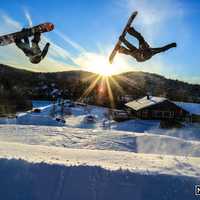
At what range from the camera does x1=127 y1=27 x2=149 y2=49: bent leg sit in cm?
662

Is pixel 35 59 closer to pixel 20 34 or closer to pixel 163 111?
pixel 20 34

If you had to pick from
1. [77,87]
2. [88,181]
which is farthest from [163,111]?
[77,87]

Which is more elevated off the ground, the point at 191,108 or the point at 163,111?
the point at 191,108

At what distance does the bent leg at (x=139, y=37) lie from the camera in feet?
21.7

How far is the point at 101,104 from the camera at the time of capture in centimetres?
5628

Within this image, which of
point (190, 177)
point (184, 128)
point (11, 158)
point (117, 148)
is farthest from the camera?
point (184, 128)

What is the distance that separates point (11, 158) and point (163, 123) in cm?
3072

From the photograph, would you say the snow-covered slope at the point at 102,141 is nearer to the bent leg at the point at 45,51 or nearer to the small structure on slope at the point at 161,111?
the bent leg at the point at 45,51

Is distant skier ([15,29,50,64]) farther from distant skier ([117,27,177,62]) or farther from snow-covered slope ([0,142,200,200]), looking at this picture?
snow-covered slope ([0,142,200,200])

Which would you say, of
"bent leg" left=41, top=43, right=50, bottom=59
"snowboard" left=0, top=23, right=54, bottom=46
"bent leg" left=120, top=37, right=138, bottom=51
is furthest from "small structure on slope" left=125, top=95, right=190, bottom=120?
"snowboard" left=0, top=23, right=54, bottom=46

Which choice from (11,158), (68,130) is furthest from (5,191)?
(68,130)

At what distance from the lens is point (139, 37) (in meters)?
6.77

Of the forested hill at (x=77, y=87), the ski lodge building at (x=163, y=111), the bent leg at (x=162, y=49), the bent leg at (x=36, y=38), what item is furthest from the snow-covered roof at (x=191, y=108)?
the bent leg at (x=36, y=38)

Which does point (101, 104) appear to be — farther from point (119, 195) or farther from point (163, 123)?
point (119, 195)
